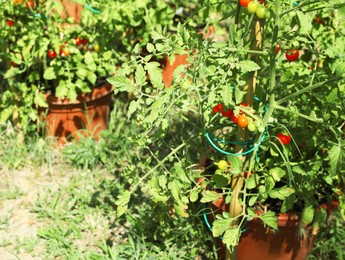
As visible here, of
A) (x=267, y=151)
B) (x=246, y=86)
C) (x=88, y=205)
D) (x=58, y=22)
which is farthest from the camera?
(x=58, y=22)

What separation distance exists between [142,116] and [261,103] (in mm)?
446

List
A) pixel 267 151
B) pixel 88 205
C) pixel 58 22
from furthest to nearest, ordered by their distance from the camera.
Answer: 1. pixel 58 22
2. pixel 88 205
3. pixel 267 151

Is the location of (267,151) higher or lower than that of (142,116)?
lower

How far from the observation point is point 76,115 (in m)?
2.95

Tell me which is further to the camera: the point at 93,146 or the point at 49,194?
the point at 93,146

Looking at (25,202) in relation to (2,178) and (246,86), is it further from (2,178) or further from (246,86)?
(246,86)

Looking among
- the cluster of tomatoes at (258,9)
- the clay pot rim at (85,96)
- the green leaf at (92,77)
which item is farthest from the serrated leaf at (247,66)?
the clay pot rim at (85,96)

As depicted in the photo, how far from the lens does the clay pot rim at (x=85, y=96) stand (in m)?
2.85

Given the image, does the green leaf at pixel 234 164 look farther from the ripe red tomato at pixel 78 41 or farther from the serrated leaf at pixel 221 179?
the ripe red tomato at pixel 78 41

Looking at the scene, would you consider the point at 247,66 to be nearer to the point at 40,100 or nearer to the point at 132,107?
the point at 132,107

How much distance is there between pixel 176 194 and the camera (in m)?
1.87

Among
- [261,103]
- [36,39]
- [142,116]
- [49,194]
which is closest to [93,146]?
[49,194]

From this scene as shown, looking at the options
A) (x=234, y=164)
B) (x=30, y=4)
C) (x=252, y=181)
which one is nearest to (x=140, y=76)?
(x=234, y=164)

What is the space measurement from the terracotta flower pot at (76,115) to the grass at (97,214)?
3.2 inches
